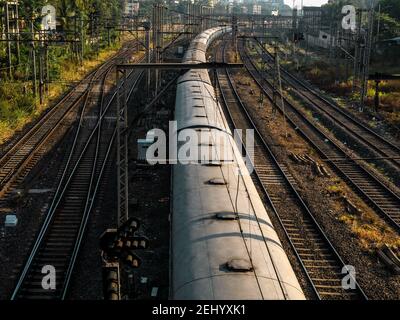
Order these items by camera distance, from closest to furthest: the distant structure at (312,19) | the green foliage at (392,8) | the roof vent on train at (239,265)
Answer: the roof vent on train at (239,265) < the green foliage at (392,8) < the distant structure at (312,19)

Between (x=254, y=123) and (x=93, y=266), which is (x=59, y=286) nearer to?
(x=93, y=266)

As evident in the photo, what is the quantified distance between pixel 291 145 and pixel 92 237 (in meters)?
13.0

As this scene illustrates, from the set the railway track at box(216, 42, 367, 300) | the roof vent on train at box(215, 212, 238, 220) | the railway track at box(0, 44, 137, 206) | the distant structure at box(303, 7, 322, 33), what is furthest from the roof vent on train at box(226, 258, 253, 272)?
the distant structure at box(303, 7, 322, 33)

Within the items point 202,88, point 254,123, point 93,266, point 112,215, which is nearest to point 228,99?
point 254,123

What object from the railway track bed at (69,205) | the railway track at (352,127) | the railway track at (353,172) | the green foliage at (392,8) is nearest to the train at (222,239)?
the railway track bed at (69,205)

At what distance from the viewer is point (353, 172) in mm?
21016

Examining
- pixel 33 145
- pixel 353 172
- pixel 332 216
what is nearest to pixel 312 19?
pixel 353 172

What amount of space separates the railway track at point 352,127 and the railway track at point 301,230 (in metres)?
2.96

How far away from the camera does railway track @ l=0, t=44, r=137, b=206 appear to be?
19.2 metres

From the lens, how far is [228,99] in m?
36.0

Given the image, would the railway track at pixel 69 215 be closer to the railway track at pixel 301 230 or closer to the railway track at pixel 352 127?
the railway track at pixel 301 230

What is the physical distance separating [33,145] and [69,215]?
28.5 ft

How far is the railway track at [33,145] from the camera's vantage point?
1923 centimetres

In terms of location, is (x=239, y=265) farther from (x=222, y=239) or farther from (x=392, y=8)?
(x=392, y=8)
